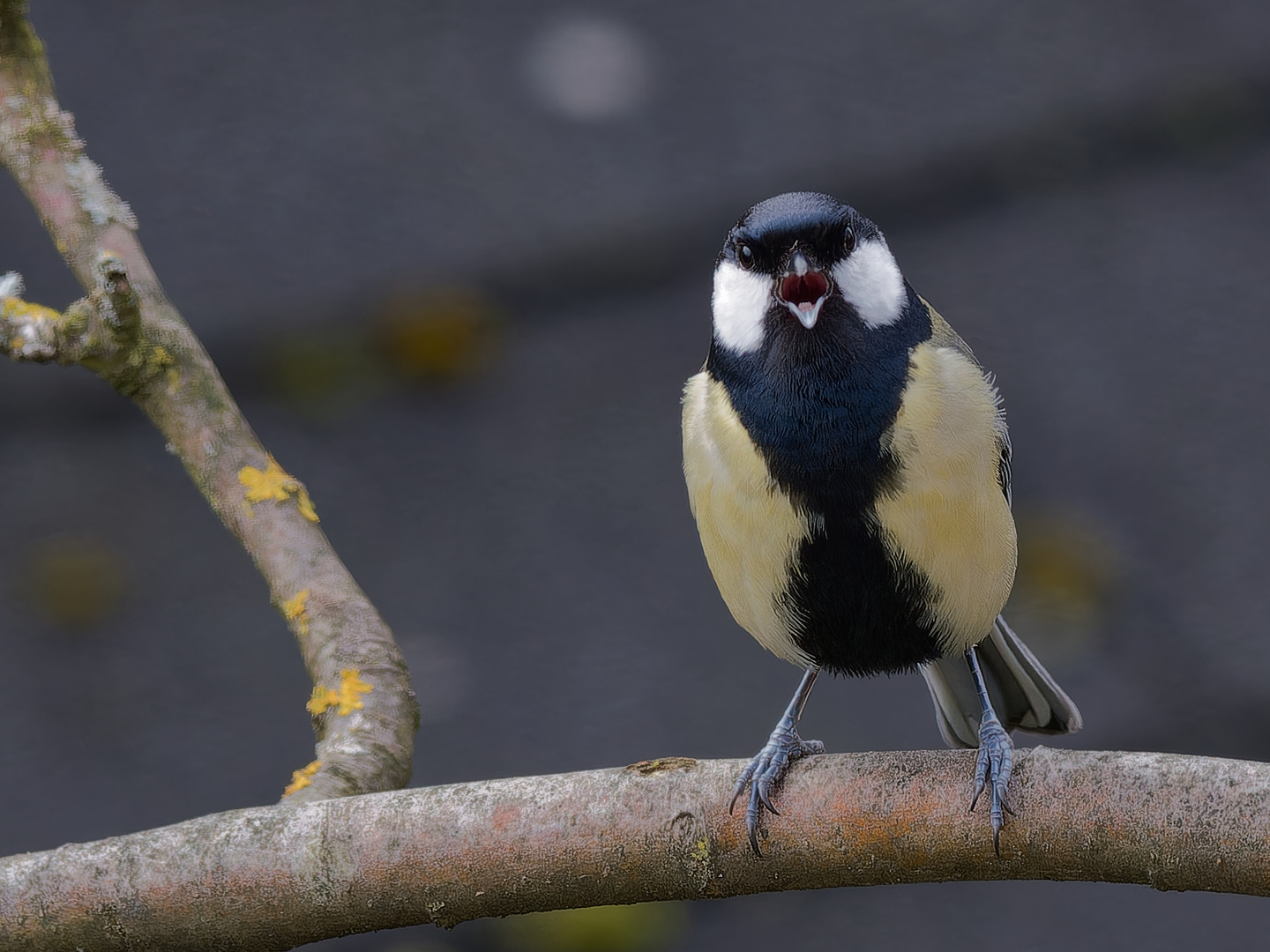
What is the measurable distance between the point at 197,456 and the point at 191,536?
0.71 m

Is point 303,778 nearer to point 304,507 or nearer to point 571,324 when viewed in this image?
point 304,507

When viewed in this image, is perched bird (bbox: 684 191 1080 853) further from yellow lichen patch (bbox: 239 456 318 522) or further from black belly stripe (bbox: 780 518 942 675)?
yellow lichen patch (bbox: 239 456 318 522)

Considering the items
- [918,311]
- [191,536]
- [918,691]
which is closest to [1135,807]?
[918,311]

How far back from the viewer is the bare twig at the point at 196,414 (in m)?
0.96

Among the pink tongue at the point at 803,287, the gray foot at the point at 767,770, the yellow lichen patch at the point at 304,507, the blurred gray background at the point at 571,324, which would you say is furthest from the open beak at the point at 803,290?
the blurred gray background at the point at 571,324

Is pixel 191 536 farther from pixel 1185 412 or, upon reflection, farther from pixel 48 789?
pixel 1185 412

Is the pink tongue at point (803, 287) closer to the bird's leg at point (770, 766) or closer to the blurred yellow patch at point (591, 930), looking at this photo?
the bird's leg at point (770, 766)

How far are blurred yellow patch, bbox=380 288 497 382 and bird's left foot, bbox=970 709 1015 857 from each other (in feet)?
3.24

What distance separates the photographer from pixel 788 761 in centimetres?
95

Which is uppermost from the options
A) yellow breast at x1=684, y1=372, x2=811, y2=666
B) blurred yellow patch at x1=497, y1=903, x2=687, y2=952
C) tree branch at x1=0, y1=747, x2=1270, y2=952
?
yellow breast at x1=684, y1=372, x2=811, y2=666

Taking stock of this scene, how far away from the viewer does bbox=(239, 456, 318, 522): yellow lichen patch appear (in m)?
1.03

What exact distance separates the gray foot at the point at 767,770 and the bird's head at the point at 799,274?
0.30 metres

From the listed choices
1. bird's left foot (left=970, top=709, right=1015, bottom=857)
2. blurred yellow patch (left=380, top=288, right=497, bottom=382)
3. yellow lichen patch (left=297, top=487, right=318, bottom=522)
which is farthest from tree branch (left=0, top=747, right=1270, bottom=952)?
blurred yellow patch (left=380, top=288, right=497, bottom=382)

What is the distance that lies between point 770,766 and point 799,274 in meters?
0.36
